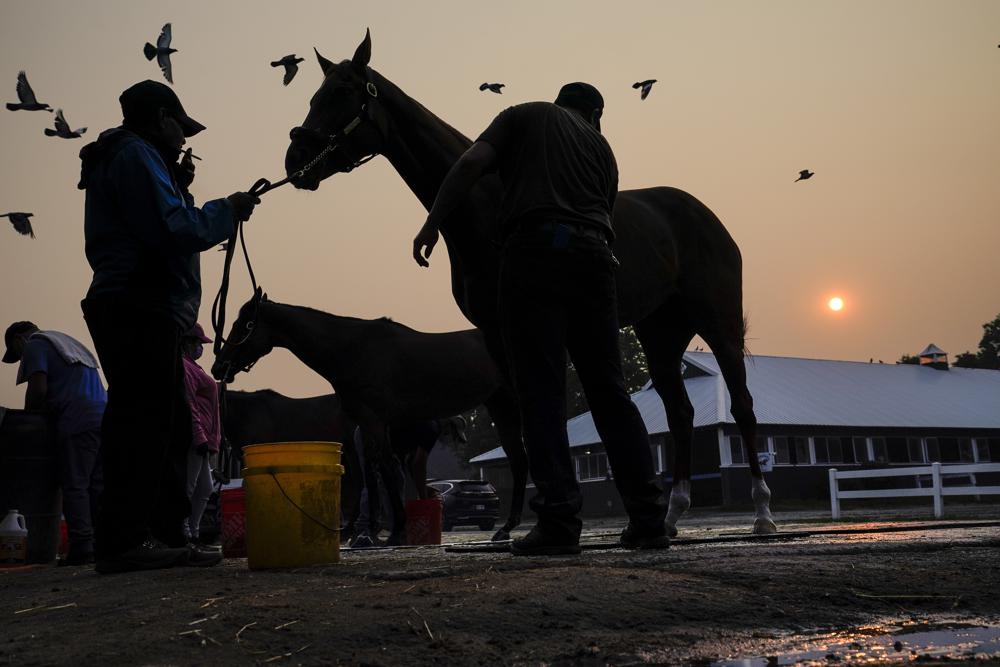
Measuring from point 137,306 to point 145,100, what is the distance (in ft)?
4.00

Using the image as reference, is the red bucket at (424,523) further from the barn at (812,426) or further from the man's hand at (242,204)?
the barn at (812,426)

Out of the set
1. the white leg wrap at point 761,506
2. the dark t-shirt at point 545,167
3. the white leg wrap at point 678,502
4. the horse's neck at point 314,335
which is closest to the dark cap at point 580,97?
the dark t-shirt at point 545,167

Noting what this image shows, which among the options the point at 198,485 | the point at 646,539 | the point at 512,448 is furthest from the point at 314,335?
the point at 646,539

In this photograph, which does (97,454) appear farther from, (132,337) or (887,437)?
(887,437)

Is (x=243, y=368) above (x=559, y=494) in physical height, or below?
above

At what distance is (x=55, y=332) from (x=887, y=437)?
41.7m

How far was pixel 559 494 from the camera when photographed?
189 inches

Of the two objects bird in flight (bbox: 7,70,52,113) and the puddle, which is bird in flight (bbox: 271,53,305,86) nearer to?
bird in flight (bbox: 7,70,52,113)

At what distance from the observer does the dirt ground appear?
9.00 ft

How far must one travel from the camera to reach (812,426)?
137ft

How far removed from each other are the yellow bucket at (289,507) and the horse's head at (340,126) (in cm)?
180

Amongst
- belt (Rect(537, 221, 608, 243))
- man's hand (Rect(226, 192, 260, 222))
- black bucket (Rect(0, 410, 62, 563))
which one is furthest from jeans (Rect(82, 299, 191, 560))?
black bucket (Rect(0, 410, 62, 563))

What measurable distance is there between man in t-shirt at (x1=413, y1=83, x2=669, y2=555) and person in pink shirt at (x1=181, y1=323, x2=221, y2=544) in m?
5.19

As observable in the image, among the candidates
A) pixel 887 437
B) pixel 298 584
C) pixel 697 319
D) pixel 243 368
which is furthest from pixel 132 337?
pixel 887 437
